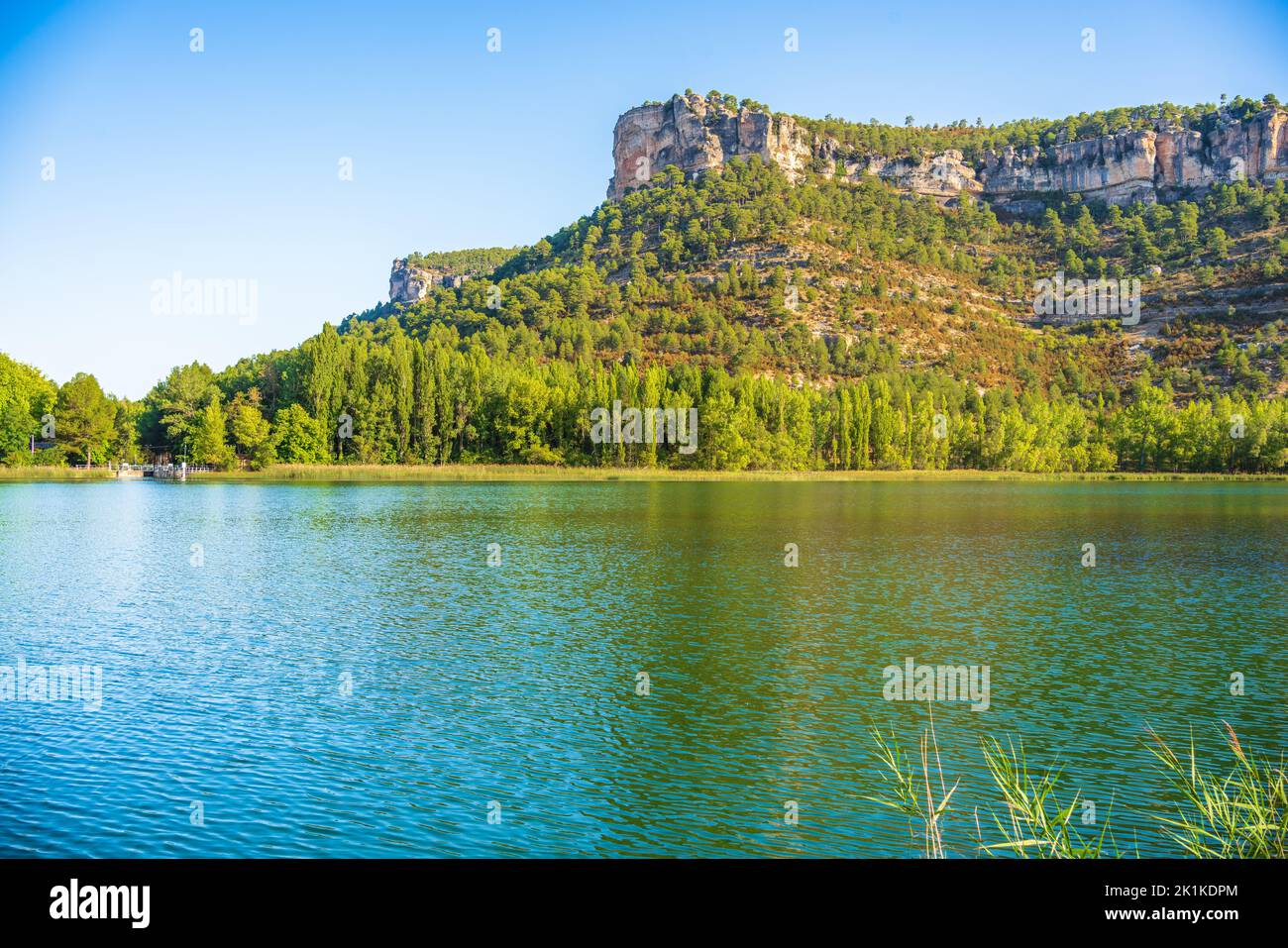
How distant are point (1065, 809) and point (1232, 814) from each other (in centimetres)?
166

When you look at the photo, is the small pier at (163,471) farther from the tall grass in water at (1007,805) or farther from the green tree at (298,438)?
the tall grass in water at (1007,805)

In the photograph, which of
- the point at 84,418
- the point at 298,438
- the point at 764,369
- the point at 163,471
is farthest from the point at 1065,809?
the point at 764,369

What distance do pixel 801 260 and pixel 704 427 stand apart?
297 ft

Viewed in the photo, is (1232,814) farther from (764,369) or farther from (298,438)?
(764,369)

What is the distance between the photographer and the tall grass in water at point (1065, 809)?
8.68m

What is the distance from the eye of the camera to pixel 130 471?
102 metres

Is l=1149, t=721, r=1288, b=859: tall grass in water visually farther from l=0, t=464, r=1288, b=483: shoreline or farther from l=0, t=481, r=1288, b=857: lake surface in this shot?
l=0, t=464, r=1288, b=483: shoreline

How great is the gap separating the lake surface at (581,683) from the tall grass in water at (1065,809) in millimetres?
305

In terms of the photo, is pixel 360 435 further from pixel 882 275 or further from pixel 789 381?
pixel 882 275

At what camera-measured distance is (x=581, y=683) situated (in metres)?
17.4

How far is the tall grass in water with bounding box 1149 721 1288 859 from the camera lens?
8.47 metres
